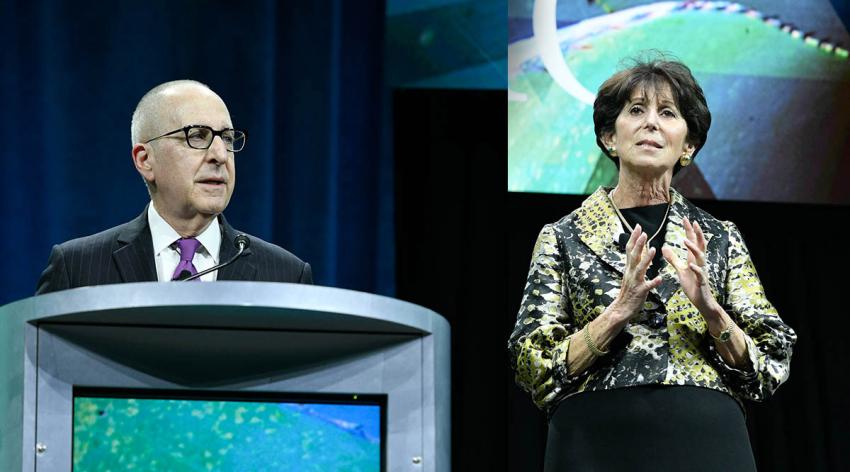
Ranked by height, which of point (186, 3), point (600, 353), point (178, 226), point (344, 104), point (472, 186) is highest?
point (186, 3)

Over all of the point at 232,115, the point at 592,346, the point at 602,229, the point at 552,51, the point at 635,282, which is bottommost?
the point at 592,346

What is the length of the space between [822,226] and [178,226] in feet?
7.46

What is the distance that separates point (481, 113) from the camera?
146 inches

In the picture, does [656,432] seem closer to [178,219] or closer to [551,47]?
[178,219]

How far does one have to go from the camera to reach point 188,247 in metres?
2.20

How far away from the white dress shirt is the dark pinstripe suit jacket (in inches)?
0.4

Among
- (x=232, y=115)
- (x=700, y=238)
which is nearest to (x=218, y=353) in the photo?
(x=700, y=238)

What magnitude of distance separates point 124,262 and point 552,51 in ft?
5.84

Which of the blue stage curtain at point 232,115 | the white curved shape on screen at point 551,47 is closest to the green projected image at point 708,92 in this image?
the white curved shape on screen at point 551,47

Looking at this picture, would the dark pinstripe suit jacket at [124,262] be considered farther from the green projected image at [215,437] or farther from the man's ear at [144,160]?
the green projected image at [215,437]

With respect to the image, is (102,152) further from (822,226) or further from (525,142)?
(822,226)

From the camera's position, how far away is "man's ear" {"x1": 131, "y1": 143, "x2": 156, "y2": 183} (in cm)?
234

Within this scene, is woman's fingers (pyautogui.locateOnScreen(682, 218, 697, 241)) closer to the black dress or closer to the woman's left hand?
the woman's left hand

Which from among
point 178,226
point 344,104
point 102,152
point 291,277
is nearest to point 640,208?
point 291,277
